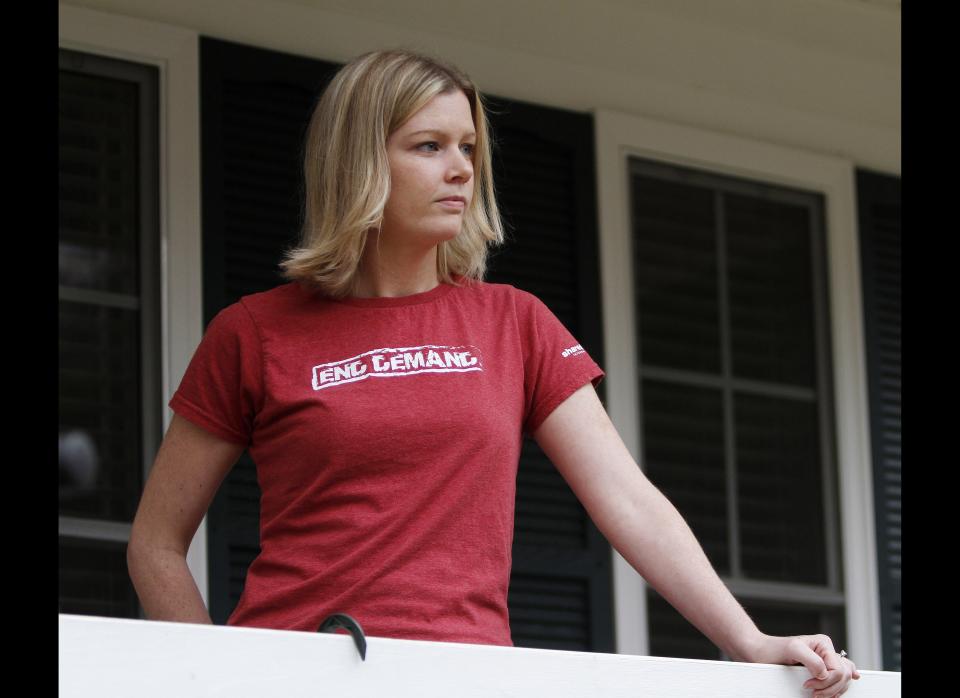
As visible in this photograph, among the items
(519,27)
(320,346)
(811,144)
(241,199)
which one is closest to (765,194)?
(811,144)

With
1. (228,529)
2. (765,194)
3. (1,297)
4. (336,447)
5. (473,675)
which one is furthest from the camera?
(765,194)

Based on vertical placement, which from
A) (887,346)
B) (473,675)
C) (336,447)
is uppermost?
(887,346)

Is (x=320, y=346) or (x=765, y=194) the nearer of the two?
(x=320, y=346)

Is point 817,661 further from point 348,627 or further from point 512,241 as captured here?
point 512,241

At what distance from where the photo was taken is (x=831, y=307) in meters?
4.40

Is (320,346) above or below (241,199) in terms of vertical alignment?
below

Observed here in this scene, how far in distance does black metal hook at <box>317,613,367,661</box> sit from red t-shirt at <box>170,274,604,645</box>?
0.40 feet

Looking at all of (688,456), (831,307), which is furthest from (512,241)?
(688,456)

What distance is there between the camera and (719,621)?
2.38 metres

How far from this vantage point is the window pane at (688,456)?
4695 millimetres

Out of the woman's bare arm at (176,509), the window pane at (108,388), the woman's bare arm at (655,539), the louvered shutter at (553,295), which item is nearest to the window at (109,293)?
the window pane at (108,388)

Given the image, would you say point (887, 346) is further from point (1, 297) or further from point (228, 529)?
point (1, 297)

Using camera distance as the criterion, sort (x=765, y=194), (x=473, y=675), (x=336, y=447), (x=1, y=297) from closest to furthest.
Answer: (x=1, y=297), (x=473, y=675), (x=336, y=447), (x=765, y=194)

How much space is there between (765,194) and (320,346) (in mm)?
2148
